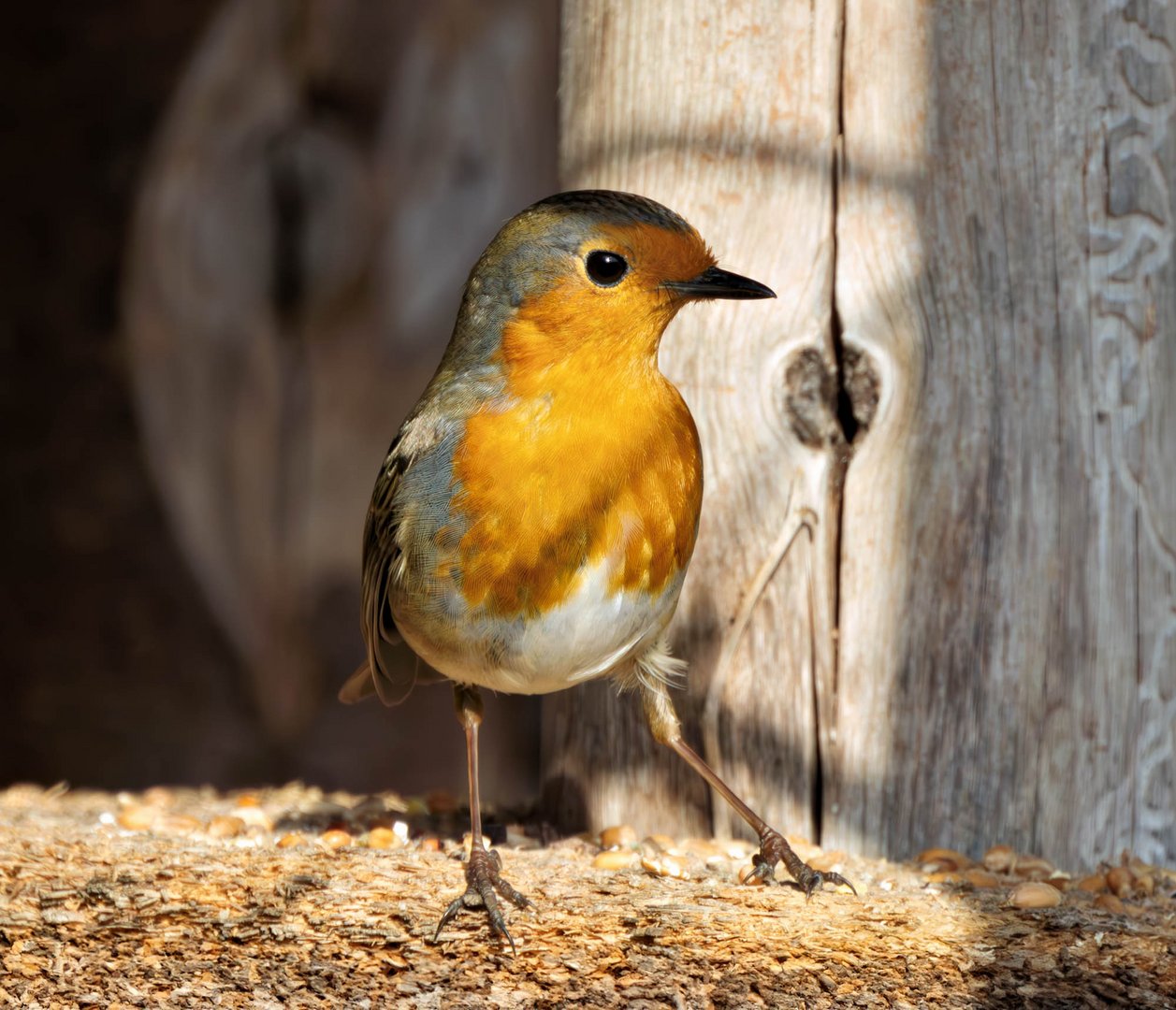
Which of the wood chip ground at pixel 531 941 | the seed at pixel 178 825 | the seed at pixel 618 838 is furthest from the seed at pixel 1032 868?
the seed at pixel 178 825

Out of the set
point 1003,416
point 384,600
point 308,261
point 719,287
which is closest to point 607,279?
point 719,287

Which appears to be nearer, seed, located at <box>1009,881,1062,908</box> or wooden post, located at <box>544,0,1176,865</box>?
seed, located at <box>1009,881,1062,908</box>

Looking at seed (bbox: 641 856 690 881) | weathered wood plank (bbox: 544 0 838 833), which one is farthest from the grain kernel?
seed (bbox: 641 856 690 881)

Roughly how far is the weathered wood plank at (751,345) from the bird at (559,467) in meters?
0.38

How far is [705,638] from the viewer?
3232mm

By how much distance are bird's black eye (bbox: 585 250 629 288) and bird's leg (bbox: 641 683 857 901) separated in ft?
3.01

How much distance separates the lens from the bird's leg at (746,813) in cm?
281

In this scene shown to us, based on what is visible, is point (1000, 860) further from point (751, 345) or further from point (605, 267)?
point (605, 267)

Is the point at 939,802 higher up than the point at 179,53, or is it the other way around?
the point at 179,53

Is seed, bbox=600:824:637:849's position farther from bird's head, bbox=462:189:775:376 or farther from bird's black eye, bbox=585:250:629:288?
bird's black eye, bbox=585:250:629:288

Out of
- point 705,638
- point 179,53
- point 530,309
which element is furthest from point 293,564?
point 530,309

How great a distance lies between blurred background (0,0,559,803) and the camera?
18.1 feet

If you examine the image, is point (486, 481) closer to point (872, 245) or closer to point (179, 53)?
point (872, 245)

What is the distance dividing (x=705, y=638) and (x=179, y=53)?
12.6 feet
